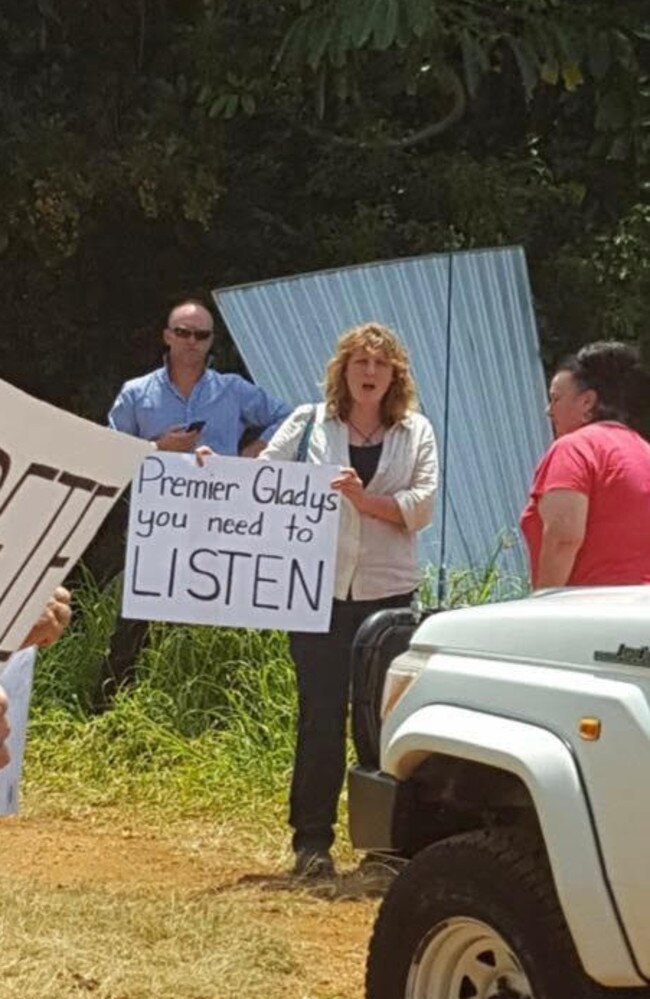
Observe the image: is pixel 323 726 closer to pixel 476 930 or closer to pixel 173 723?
pixel 173 723

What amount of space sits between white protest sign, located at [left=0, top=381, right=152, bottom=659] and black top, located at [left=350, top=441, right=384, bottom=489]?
4.49 m

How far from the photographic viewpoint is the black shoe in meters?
7.36

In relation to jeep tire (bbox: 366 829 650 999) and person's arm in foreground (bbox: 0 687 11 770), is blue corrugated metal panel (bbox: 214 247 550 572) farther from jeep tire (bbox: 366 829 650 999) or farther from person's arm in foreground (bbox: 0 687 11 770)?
person's arm in foreground (bbox: 0 687 11 770)

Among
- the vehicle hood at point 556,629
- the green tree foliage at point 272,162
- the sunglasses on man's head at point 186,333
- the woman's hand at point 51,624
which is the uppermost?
the green tree foliage at point 272,162

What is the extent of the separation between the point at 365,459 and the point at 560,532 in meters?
1.38

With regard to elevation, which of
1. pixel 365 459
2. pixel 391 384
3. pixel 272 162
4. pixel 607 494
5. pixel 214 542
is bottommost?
pixel 607 494

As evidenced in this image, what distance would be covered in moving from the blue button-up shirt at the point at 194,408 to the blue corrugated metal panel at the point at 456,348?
120 cm

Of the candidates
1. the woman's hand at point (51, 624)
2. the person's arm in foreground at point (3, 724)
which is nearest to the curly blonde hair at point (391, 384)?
the woman's hand at point (51, 624)

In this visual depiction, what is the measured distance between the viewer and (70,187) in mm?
11438

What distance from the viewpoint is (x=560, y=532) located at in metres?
6.27

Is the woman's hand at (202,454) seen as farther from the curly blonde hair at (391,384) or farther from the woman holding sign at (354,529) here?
the curly blonde hair at (391,384)

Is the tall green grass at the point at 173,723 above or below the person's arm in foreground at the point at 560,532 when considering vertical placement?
below

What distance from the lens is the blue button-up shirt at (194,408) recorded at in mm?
8617

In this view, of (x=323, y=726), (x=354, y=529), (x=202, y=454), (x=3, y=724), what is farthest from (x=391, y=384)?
(x=3, y=724)
